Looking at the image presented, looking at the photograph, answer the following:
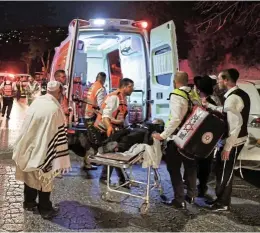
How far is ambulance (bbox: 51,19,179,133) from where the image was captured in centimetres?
684

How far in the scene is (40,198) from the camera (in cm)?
434

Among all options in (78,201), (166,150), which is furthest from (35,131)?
→ (166,150)

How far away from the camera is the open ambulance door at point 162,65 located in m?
6.53

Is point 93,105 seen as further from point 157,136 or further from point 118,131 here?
point 157,136

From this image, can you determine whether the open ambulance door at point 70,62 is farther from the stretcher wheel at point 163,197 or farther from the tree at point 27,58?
the tree at point 27,58

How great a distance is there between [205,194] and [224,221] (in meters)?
0.92

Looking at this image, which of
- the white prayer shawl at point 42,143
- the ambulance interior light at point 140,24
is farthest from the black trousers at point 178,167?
the ambulance interior light at point 140,24

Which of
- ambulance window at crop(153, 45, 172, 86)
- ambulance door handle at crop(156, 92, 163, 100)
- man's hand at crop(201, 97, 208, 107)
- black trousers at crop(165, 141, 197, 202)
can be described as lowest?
black trousers at crop(165, 141, 197, 202)

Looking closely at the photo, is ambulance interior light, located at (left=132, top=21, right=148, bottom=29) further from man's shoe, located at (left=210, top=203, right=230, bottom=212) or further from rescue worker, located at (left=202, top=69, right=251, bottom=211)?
man's shoe, located at (left=210, top=203, right=230, bottom=212)

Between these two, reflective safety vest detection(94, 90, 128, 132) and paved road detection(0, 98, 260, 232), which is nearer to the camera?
paved road detection(0, 98, 260, 232)

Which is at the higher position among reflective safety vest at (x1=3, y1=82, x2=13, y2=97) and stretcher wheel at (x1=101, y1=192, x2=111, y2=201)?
reflective safety vest at (x1=3, y1=82, x2=13, y2=97)

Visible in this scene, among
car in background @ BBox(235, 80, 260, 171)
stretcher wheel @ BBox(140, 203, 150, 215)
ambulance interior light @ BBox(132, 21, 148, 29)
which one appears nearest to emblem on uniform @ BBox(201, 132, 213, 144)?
stretcher wheel @ BBox(140, 203, 150, 215)

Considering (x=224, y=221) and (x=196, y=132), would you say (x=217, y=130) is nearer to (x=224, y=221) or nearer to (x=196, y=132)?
(x=196, y=132)

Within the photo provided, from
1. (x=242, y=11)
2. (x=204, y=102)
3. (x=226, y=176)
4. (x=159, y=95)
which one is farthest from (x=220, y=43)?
(x=226, y=176)
